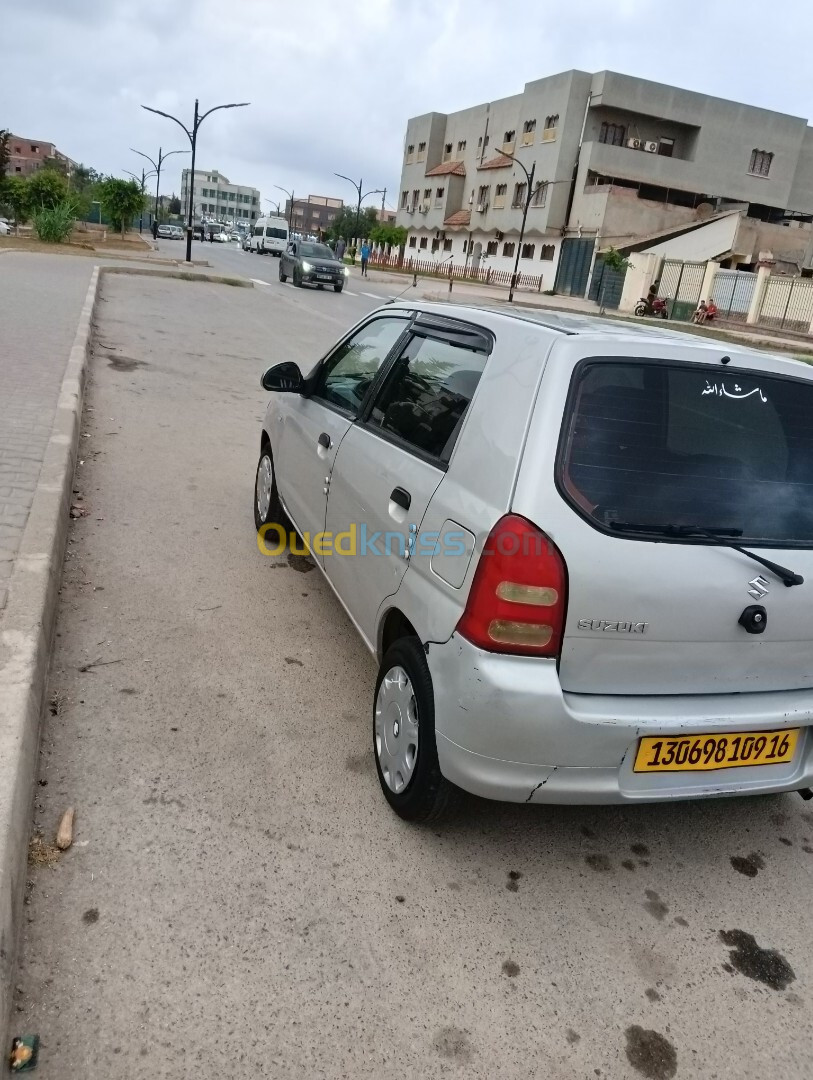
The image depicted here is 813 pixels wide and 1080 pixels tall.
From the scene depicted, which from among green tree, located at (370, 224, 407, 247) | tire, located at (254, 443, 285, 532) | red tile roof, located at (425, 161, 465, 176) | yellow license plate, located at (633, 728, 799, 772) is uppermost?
red tile roof, located at (425, 161, 465, 176)

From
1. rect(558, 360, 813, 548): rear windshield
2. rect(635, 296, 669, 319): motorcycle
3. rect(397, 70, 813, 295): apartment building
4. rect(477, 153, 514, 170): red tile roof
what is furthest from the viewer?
rect(477, 153, 514, 170): red tile roof

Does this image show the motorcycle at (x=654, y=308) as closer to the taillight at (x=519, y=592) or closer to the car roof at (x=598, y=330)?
the car roof at (x=598, y=330)

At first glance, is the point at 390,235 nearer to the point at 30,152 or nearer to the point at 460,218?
the point at 460,218

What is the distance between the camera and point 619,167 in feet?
167

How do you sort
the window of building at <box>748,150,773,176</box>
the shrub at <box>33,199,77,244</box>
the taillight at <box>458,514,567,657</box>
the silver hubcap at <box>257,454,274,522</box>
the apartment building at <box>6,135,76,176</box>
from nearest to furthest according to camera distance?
1. the taillight at <box>458,514,567,657</box>
2. the silver hubcap at <box>257,454,274,522</box>
3. the shrub at <box>33,199,77,244</box>
4. the window of building at <box>748,150,773,176</box>
5. the apartment building at <box>6,135,76,176</box>

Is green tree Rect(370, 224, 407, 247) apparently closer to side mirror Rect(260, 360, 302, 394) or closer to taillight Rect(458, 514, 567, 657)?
side mirror Rect(260, 360, 302, 394)

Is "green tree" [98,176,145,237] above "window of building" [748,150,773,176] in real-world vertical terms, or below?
below

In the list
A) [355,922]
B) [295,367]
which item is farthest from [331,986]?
[295,367]

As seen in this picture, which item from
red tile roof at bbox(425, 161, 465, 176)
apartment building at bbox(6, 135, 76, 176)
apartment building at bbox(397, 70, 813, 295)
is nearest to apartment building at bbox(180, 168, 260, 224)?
apartment building at bbox(6, 135, 76, 176)

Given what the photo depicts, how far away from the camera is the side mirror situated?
435 centimetres

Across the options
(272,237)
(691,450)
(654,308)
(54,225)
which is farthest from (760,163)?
(691,450)

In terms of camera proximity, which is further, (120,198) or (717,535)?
(120,198)

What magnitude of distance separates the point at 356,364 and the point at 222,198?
17083cm

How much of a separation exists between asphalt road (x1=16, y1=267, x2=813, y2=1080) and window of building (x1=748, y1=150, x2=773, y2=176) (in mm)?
60957
